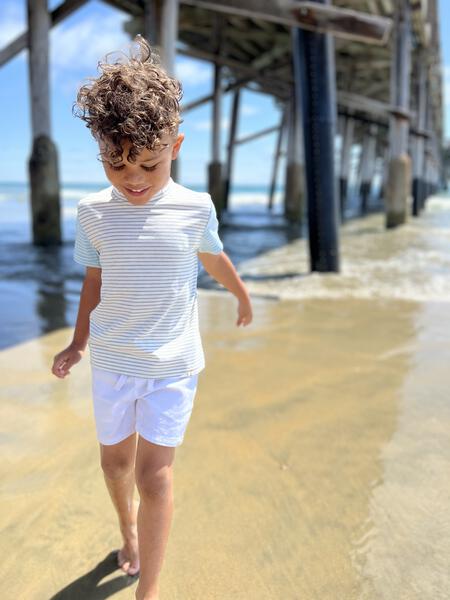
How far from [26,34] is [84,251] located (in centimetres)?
737

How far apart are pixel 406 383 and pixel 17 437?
1935 mm

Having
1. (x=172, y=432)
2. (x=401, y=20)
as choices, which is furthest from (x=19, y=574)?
(x=401, y=20)

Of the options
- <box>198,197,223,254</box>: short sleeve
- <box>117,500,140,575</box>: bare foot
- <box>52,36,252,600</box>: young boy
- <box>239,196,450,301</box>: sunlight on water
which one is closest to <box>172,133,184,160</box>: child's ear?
<box>52,36,252,600</box>: young boy

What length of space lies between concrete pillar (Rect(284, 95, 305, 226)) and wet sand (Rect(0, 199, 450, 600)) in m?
10.9

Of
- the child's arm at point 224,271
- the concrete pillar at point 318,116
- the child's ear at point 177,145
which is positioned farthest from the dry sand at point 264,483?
the concrete pillar at point 318,116

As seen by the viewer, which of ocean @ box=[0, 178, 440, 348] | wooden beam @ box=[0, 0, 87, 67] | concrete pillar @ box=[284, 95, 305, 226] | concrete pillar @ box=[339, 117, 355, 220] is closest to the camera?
ocean @ box=[0, 178, 440, 348]

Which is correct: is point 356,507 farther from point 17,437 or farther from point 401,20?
point 401,20

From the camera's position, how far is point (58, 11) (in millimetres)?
7691

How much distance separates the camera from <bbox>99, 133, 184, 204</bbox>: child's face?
1.32 m

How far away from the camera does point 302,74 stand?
5711 millimetres

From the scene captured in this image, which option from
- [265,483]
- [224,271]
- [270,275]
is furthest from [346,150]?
[224,271]

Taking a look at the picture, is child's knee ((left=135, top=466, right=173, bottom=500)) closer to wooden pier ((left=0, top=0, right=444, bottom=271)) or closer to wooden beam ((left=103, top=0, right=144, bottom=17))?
wooden pier ((left=0, top=0, right=444, bottom=271))

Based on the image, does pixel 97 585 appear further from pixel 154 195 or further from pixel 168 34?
pixel 168 34

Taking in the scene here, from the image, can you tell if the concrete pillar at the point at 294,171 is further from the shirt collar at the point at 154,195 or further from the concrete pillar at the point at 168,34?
the shirt collar at the point at 154,195
